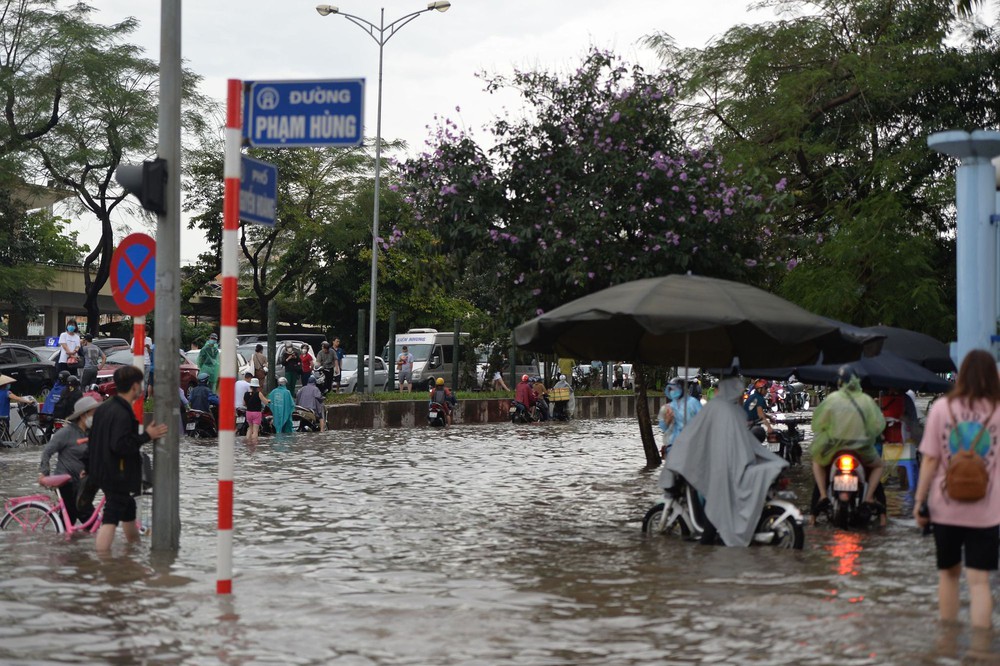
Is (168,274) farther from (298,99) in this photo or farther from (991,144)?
(991,144)

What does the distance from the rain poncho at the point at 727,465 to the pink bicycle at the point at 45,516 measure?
15.6 feet

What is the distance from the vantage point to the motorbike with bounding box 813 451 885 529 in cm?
1376

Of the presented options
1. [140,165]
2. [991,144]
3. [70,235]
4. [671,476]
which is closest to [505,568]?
[671,476]

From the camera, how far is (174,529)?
439 inches

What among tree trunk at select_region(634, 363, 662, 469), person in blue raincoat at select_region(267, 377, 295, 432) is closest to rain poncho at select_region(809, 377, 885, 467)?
tree trunk at select_region(634, 363, 662, 469)

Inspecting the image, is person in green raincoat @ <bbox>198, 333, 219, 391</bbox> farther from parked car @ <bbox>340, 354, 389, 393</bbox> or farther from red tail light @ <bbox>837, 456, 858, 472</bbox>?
red tail light @ <bbox>837, 456, 858, 472</bbox>

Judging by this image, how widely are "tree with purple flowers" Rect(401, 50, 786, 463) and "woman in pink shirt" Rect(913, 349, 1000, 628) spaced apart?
13.6 m

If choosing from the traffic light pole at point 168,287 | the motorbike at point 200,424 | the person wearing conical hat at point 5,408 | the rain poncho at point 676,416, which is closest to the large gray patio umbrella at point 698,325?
the rain poncho at point 676,416

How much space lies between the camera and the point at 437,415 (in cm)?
3391

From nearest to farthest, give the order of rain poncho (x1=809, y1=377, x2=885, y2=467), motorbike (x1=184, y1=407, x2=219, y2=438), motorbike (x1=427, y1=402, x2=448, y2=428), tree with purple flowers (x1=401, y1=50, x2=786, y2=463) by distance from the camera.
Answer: rain poncho (x1=809, y1=377, x2=885, y2=467)
tree with purple flowers (x1=401, y1=50, x2=786, y2=463)
motorbike (x1=184, y1=407, x2=219, y2=438)
motorbike (x1=427, y1=402, x2=448, y2=428)

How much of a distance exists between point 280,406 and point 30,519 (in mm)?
15816

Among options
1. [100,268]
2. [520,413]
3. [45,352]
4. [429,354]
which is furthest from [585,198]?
[100,268]

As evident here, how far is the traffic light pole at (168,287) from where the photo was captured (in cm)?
1095

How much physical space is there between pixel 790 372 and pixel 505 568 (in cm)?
821
